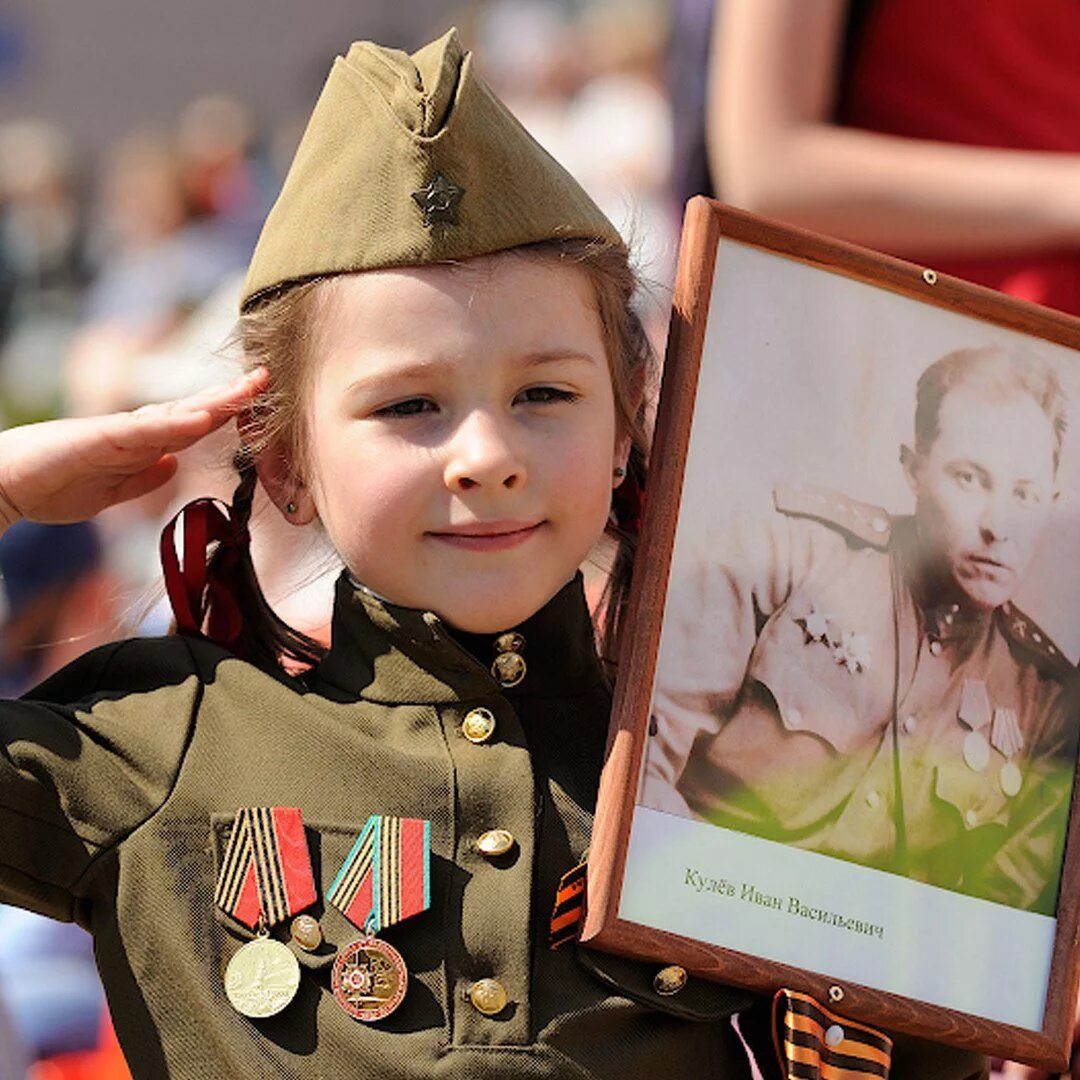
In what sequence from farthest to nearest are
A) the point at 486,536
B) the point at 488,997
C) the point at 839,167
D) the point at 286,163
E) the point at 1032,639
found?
the point at 286,163, the point at 839,167, the point at 1032,639, the point at 486,536, the point at 488,997

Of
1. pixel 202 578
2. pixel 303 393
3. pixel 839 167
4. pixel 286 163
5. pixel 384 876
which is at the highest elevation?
pixel 839 167

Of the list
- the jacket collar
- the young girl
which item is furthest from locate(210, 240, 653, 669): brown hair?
the jacket collar

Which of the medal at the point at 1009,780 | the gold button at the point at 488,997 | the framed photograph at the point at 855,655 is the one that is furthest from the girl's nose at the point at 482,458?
the medal at the point at 1009,780

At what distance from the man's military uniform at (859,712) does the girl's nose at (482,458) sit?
20cm

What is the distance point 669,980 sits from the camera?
6.31ft

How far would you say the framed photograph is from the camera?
1947mm

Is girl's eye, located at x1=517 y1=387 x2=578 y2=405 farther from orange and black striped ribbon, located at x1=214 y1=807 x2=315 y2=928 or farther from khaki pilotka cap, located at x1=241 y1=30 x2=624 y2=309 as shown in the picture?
orange and black striped ribbon, located at x1=214 y1=807 x2=315 y2=928

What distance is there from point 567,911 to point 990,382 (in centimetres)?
70

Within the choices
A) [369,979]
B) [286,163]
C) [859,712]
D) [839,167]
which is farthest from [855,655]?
[286,163]

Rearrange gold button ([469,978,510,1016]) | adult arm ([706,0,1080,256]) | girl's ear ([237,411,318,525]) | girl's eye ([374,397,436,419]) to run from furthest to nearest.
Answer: adult arm ([706,0,1080,256]) → girl's ear ([237,411,318,525]) → girl's eye ([374,397,436,419]) → gold button ([469,978,510,1016])

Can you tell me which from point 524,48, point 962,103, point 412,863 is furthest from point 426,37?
point 412,863

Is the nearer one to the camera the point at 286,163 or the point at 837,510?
the point at 837,510

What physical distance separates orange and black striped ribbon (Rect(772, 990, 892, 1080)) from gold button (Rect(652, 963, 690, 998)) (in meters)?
0.09

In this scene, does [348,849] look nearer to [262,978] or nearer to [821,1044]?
[262,978]
